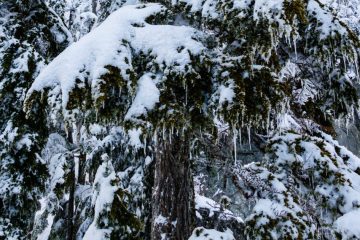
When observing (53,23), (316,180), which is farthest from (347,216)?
(53,23)

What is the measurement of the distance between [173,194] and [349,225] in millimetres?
1788

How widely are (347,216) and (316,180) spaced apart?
51 centimetres

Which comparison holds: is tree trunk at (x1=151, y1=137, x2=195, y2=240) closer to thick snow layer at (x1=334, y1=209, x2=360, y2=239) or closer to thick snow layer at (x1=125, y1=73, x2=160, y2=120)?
thick snow layer at (x1=125, y1=73, x2=160, y2=120)

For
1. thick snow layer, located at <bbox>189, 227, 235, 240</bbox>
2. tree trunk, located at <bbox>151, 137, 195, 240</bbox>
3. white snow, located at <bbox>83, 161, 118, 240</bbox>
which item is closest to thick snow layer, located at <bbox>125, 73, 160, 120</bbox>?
tree trunk, located at <bbox>151, 137, 195, 240</bbox>

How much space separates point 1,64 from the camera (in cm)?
706

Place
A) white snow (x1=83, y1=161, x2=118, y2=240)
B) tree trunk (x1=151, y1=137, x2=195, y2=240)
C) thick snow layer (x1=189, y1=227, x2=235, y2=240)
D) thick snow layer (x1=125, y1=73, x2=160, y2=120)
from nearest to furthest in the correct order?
thick snow layer (x1=125, y1=73, x2=160, y2=120)
thick snow layer (x1=189, y1=227, x2=235, y2=240)
tree trunk (x1=151, y1=137, x2=195, y2=240)
white snow (x1=83, y1=161, x2=118, y2=240)

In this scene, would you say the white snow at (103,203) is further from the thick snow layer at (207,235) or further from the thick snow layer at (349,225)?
the thick snow layer at (349,225)

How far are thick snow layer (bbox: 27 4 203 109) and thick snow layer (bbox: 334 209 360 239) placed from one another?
224 centimetres

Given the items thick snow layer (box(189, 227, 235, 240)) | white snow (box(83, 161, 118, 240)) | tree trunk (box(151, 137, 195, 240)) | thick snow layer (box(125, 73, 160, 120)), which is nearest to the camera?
thick snow layer (box(125, 73, 160, 120))

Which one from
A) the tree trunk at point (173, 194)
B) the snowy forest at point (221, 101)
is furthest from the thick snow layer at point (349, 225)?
the tree trunk at point (173, 194)

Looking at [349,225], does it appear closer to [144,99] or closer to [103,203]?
[144,99]

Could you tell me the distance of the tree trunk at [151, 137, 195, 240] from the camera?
155 inches

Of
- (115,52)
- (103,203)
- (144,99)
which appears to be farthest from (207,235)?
(103,203)

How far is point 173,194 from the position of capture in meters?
4.01
